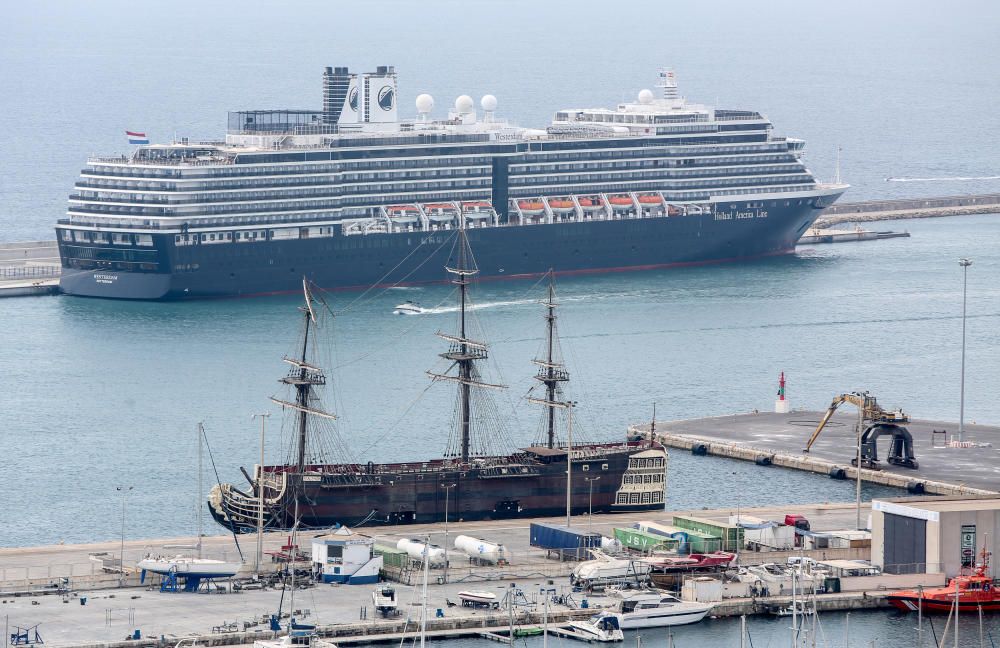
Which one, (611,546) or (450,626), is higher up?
(611,546)

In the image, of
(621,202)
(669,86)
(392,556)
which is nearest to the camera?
(392,556)

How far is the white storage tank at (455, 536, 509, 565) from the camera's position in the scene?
70.9 meters

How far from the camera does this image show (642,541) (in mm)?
73062

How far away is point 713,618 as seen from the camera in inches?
2660

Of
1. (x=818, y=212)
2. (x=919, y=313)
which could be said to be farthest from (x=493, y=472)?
(x=818, y=212)

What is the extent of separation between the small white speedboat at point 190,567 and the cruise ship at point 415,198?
64.1 metres

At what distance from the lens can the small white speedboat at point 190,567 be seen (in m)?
67.2

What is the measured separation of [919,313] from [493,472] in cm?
5496

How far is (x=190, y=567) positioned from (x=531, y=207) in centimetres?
8466

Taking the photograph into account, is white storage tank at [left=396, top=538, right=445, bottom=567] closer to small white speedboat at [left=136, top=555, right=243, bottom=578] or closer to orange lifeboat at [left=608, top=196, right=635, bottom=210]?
small white speedboat at [left=136, top=555, right=243, bottom=578]

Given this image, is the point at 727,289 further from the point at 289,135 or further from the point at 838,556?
the point at 838,556

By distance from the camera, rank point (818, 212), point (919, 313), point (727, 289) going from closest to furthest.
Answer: point (919, 313)
point (727, 289)
point (818, 212)

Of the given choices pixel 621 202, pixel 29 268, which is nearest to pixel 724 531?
pixel 29 268

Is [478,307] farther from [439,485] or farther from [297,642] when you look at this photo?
[297,642]
